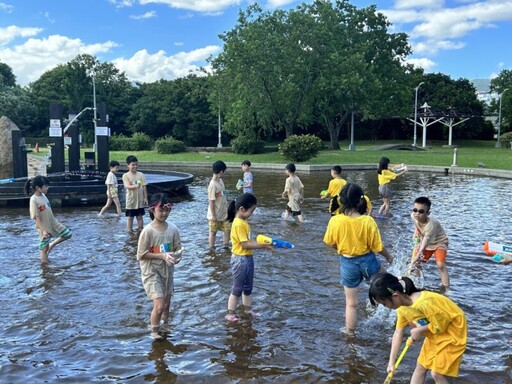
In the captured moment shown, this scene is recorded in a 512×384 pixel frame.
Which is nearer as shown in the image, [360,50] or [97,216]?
[97,216]

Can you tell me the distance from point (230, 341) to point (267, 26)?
114 feet

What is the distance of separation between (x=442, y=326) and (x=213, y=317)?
342cm

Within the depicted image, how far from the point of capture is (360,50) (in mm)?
41375

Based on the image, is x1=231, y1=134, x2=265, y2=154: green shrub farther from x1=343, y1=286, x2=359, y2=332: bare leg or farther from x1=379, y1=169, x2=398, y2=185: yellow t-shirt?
x1=343, y1=286, x2=359, y2=332: bare leg

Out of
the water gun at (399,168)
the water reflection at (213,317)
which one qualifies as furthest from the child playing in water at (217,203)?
the water gun at (399,168)

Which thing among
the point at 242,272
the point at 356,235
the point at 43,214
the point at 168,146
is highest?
the point at 168,146

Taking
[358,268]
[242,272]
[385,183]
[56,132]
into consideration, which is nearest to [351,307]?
[358,268]

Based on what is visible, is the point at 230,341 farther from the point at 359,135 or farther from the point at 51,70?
the point at 51,70

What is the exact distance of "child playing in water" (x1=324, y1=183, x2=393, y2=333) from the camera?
519cm

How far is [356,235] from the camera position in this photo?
520cm

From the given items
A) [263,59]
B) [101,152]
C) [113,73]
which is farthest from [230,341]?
[113,73]

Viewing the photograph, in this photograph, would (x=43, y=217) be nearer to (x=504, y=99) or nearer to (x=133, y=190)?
(x=133, y=190)

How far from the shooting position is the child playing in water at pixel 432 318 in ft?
11.9

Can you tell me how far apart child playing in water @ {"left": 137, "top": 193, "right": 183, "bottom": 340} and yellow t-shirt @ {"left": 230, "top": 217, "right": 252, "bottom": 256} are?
716mm
